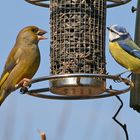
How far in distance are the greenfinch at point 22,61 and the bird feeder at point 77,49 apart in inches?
12.9

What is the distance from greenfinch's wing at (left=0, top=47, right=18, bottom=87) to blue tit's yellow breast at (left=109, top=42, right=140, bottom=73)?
1.13m

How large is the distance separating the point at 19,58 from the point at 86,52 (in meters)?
0.94

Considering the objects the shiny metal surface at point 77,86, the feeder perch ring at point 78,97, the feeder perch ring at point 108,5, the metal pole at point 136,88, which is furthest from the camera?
the metal pole at point 136,88

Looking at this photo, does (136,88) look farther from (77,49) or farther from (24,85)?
(24,85)

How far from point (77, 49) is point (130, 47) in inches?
32.1

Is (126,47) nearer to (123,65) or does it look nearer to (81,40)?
(123,65)

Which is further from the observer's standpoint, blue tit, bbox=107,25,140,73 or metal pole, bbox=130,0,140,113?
metal pole, bbox=130,0,140,113

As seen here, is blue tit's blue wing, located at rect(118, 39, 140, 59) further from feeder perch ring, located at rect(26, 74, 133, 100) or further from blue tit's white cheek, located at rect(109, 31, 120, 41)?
feeder perch ring, located at rect(26, 74, 133, 100)

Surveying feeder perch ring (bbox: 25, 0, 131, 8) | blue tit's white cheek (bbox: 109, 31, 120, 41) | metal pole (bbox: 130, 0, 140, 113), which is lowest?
metal pole (bbox: 130, 0, 140, 113)

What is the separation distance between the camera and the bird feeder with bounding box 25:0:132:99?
6.29 m

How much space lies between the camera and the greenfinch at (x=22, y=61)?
6898mm

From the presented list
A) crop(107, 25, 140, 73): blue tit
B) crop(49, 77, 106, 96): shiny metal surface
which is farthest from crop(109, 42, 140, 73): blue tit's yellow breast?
crop(49, 77, 106, 96): shiny metal surface

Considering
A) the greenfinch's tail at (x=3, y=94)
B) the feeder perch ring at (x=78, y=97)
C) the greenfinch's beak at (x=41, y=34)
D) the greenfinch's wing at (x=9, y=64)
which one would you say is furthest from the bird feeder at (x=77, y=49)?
the greenfinch's tail at (x=3, y=94)

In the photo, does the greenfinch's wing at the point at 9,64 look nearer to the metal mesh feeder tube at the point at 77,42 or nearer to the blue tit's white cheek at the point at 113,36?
the metal mesh feeder tube at the point at 77,42
